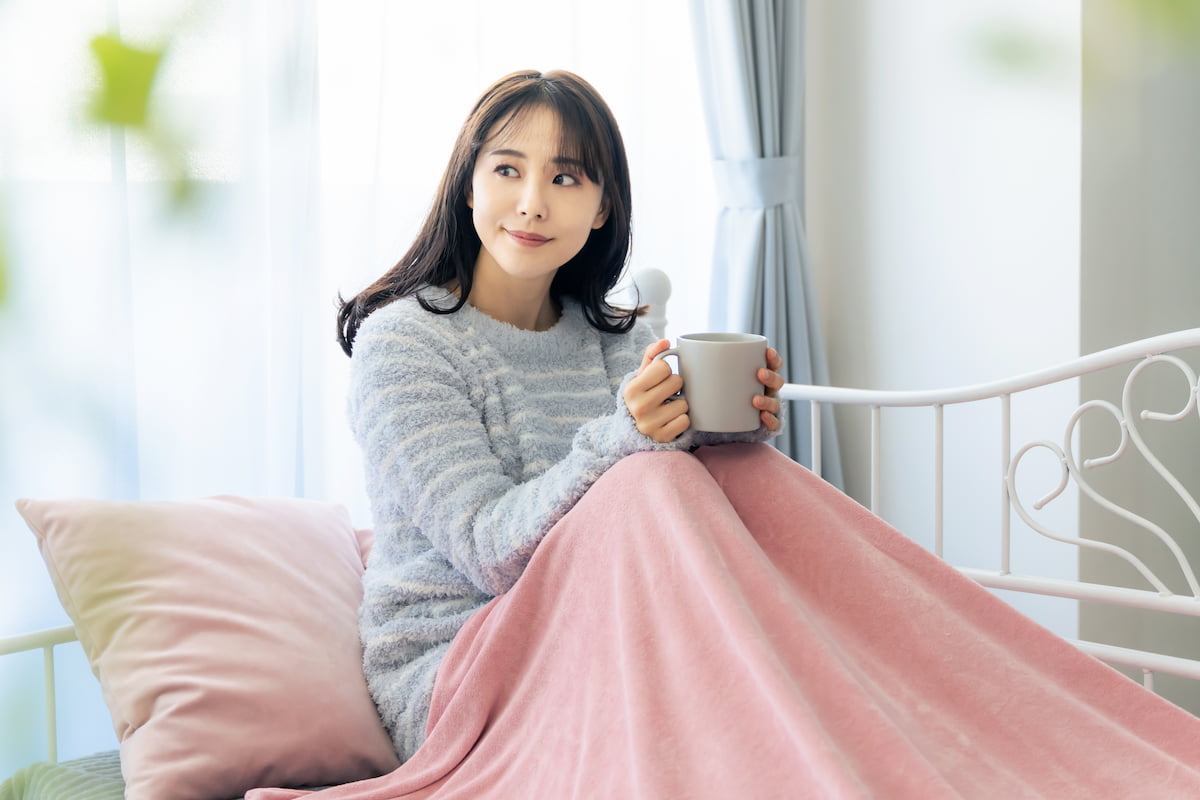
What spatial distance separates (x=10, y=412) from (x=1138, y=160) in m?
1.78

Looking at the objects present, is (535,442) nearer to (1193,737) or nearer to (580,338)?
(580,338)

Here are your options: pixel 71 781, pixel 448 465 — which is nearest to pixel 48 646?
pixel 71 781

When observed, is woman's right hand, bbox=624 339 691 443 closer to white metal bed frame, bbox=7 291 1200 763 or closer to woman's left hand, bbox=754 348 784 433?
woman's left hand, bbox=754 348 784 433

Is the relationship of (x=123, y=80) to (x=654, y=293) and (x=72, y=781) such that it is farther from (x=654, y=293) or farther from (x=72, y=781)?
(x=72, y=781)

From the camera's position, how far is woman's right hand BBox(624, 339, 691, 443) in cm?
101

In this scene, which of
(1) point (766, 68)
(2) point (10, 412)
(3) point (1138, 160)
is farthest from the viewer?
(1) point (766, 68)

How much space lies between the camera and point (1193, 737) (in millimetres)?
891

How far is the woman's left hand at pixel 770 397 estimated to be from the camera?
1034mm

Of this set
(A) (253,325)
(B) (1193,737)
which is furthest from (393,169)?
(B) (1193,737)

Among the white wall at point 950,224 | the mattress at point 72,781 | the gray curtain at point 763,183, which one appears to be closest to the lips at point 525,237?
the mattress at point 72,781

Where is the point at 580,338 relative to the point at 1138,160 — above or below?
below

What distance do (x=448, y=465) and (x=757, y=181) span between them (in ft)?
4.13

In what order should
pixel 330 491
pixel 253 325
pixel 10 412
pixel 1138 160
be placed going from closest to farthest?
pixel 10 412, pixel 253 325, pixel 330 491, pixel 1138 160

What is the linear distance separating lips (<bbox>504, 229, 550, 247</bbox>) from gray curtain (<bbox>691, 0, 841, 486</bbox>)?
3.26ft
